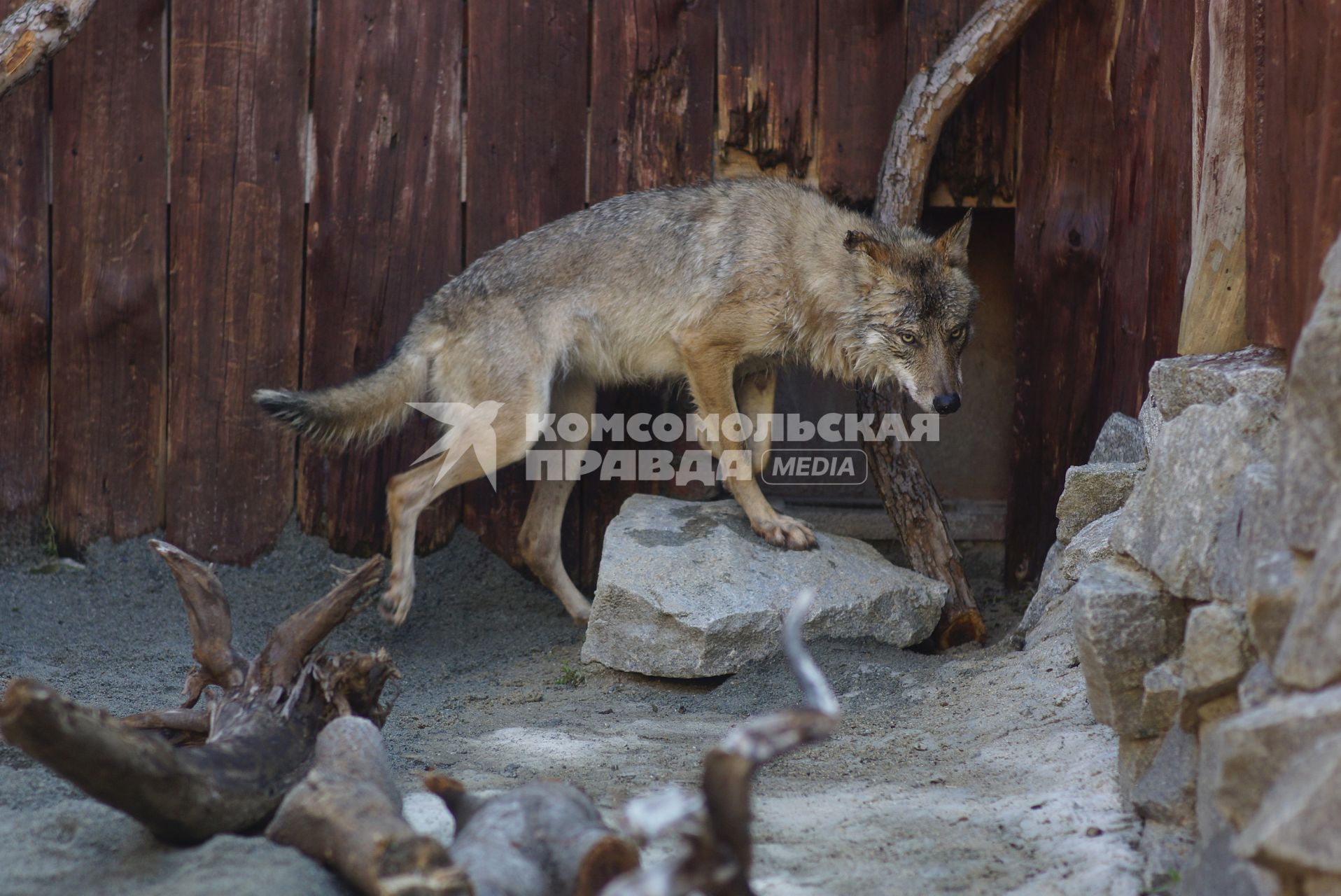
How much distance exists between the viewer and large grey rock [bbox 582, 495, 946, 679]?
181 inches

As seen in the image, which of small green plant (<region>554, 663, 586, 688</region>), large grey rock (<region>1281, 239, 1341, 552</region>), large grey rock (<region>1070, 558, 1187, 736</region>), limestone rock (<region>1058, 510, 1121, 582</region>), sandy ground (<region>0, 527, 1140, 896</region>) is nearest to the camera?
large grey rock (<region>1281, 239, 1341, 552</region>)

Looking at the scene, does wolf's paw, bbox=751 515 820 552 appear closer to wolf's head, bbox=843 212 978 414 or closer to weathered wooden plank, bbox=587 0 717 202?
wolf's head, bbox=843 212 978 414

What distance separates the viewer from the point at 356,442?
18.1ft

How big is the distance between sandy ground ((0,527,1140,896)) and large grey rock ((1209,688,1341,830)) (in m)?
0.53

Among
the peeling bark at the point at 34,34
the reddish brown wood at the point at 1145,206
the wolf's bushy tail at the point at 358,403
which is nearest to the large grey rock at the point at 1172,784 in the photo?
the reddish brown wood at the point at 1145,206

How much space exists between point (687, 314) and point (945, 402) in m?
1.20

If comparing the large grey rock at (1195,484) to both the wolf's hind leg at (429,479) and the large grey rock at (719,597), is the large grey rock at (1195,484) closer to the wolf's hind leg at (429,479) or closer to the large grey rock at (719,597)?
the large grey rock at (719,597)

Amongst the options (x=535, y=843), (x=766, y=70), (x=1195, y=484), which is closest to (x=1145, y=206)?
(x=766, y=70)

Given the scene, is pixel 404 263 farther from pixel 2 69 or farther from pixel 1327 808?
pixel 1327 808

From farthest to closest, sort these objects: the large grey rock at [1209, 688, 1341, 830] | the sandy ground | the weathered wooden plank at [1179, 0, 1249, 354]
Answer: the weathered wooden plank at [1179, 0, 1249, 354] → the sandy ground → the large grey rock at [1209, 688, 1341, 830]

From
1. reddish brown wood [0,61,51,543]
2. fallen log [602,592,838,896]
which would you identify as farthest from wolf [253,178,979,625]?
fallen log [602,592,838,896]

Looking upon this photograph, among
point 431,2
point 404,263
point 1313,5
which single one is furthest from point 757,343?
point 1313,5

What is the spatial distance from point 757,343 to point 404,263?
1.68 m

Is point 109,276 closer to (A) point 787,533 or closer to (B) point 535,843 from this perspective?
(A) point 787,533
